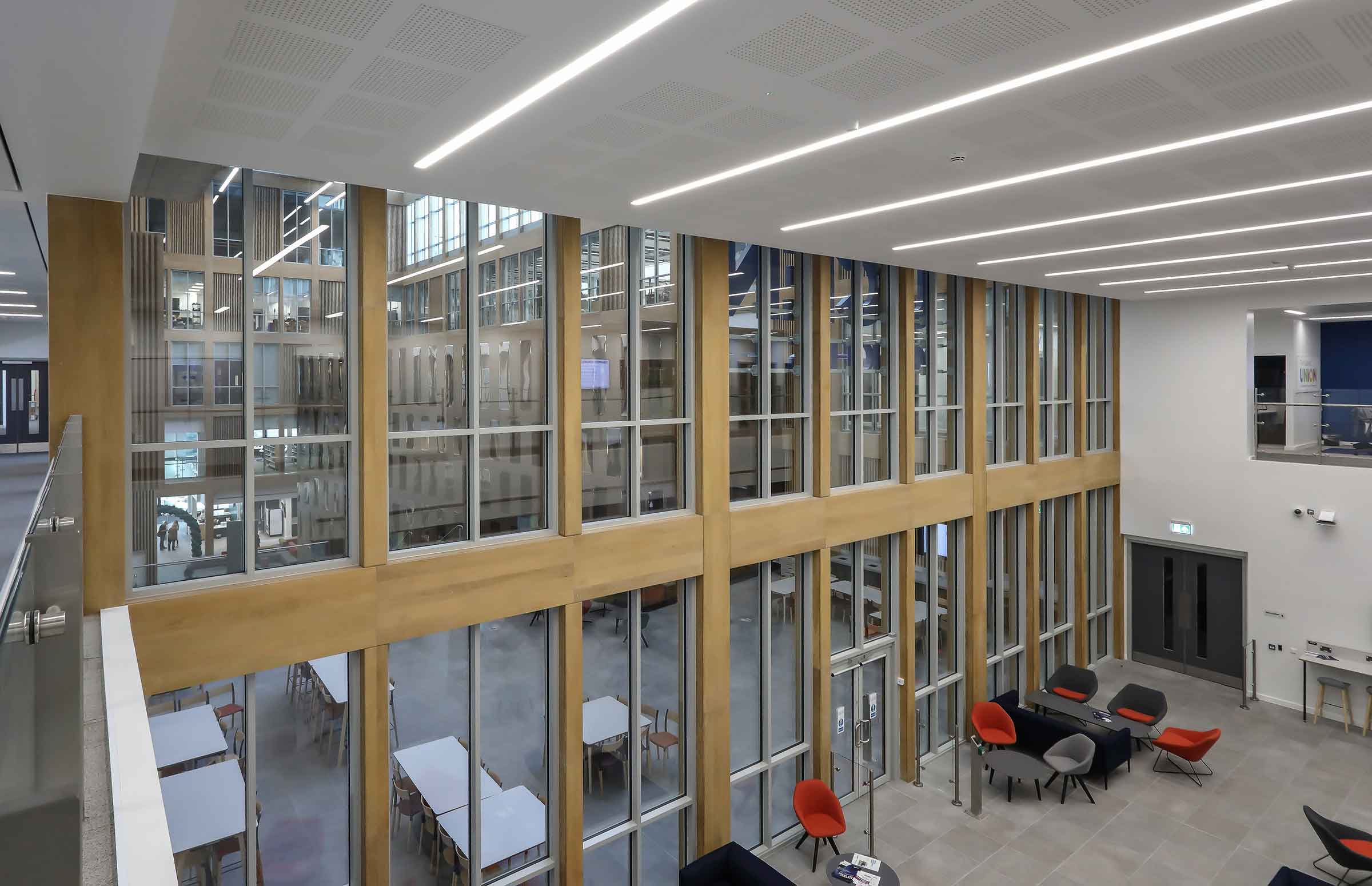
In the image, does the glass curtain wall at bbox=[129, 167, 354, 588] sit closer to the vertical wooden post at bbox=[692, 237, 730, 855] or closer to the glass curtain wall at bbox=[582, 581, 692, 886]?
the glass curtain wall at bbox=[582, 581, 692, 886]

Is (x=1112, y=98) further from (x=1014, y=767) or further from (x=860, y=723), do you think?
(x=1014, y=767)

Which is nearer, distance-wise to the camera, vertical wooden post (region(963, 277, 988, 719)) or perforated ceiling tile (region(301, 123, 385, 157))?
perforated ceiling tile (region(301, 123, 385, 157))

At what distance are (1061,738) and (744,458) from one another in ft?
21.0

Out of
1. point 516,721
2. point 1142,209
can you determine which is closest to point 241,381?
point 516,721

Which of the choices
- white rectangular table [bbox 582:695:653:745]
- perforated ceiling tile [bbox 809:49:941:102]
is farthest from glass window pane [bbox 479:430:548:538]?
perforated ceiling tile [bbox 809:49:941:102]

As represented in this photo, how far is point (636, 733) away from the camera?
26.4ft

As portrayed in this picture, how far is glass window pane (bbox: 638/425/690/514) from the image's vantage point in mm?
8242

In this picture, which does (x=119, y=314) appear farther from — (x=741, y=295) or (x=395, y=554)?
(x=741, y=295)

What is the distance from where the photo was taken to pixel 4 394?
4.84 metres

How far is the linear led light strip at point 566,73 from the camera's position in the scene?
3242mm

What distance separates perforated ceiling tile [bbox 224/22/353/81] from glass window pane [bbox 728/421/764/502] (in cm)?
585

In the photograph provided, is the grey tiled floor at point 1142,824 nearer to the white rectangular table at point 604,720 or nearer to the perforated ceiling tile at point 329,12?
the white rectangular table at point 604,720

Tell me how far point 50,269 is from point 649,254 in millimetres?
4926

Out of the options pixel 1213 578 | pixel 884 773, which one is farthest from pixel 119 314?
pixel 1213 578
